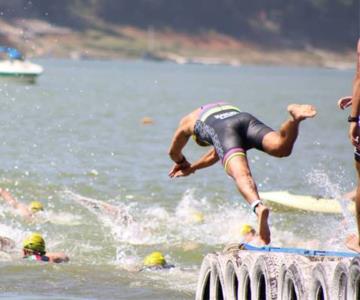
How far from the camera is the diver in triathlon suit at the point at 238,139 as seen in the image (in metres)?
9.93

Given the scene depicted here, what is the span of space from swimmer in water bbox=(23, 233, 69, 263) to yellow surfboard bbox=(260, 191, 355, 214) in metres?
5.71

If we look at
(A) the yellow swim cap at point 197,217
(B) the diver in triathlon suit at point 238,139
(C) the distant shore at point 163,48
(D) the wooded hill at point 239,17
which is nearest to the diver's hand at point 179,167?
(B) the diver in triathlon suit at point 238,139

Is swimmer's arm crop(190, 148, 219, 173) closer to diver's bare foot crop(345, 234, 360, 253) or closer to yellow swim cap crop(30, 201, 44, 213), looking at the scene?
diver's bare foot crop(345, 234, 360, 253)

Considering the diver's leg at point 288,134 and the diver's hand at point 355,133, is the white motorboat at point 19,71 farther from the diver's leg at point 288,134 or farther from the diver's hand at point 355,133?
the diver's hand at point 355,133

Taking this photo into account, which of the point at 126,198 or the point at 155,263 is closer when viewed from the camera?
the point at 155,263

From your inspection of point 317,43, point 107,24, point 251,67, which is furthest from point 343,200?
point 317,43

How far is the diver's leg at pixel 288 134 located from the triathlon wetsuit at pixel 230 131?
13cm

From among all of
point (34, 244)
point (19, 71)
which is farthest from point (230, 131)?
point (19, 71)

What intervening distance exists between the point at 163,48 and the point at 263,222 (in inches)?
5592

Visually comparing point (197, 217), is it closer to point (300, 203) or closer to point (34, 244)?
point (300, 203)

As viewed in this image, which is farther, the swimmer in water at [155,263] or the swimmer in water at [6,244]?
the swimmer in water at [6,244]

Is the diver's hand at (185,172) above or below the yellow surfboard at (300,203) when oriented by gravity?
below

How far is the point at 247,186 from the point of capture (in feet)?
33.4

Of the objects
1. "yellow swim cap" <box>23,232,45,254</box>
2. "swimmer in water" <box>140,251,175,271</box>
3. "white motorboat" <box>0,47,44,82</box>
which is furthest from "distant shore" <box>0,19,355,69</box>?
"swimmer in water" <box>140,251,175,271</box>
